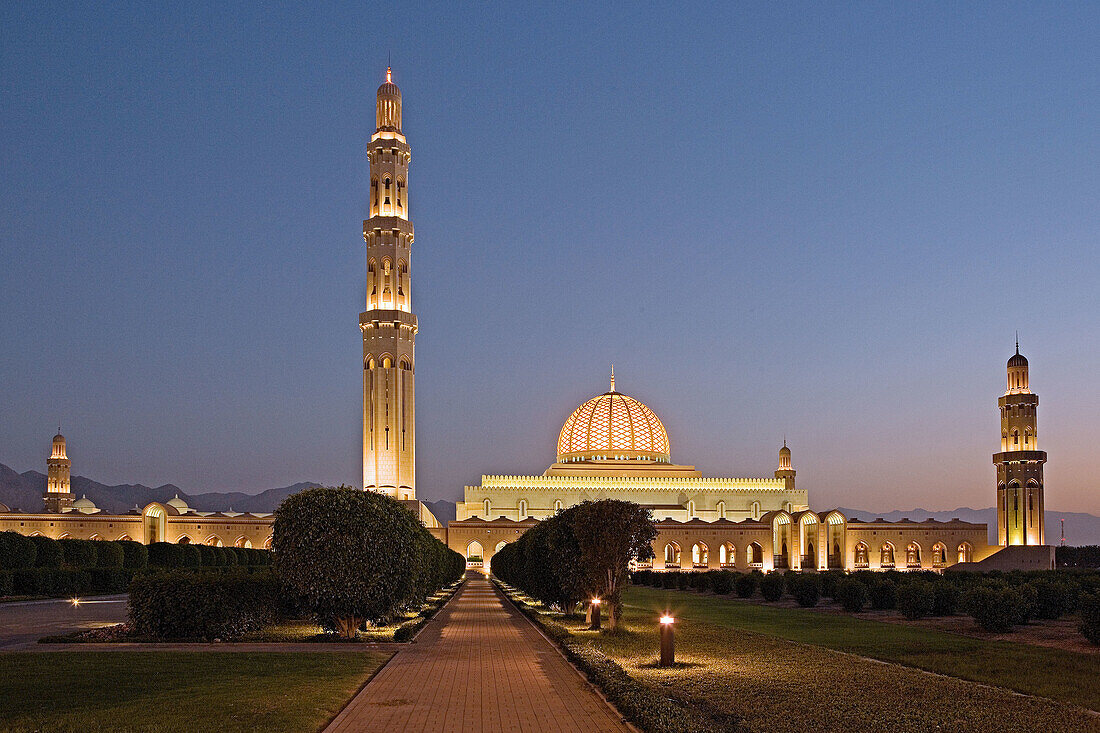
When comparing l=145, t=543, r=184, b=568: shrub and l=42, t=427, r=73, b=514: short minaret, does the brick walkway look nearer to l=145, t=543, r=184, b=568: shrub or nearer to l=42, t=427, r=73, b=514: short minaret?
l=145, t=543, r=184, b=568: shrub

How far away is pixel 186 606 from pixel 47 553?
1963 cm

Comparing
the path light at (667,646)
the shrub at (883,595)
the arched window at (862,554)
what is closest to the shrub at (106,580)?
the shrub at (883,595)

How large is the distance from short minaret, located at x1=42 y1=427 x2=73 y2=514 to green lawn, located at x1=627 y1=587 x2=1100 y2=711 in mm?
50679

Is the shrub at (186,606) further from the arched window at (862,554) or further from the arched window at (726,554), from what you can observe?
the arched window at (862,554)

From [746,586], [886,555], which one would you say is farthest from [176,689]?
[886,555]

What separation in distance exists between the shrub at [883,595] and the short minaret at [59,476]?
5239cm

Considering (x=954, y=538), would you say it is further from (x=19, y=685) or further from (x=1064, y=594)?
(x=19, y=685)

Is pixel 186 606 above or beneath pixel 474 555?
above

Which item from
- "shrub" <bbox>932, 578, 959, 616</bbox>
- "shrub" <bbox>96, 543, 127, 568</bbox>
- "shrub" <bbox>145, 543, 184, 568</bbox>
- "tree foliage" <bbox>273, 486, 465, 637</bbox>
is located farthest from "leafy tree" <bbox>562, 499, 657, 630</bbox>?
"shrub" <bbox>145, 543, 184, 568</bbox>

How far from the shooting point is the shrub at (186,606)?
13836 mm

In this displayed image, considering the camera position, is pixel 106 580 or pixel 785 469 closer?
pixel 106 580

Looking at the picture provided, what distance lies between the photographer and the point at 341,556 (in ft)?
47.3

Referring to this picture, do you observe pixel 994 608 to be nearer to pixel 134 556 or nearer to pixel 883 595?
pixel 883 595

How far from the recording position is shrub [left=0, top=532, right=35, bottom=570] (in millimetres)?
27812
